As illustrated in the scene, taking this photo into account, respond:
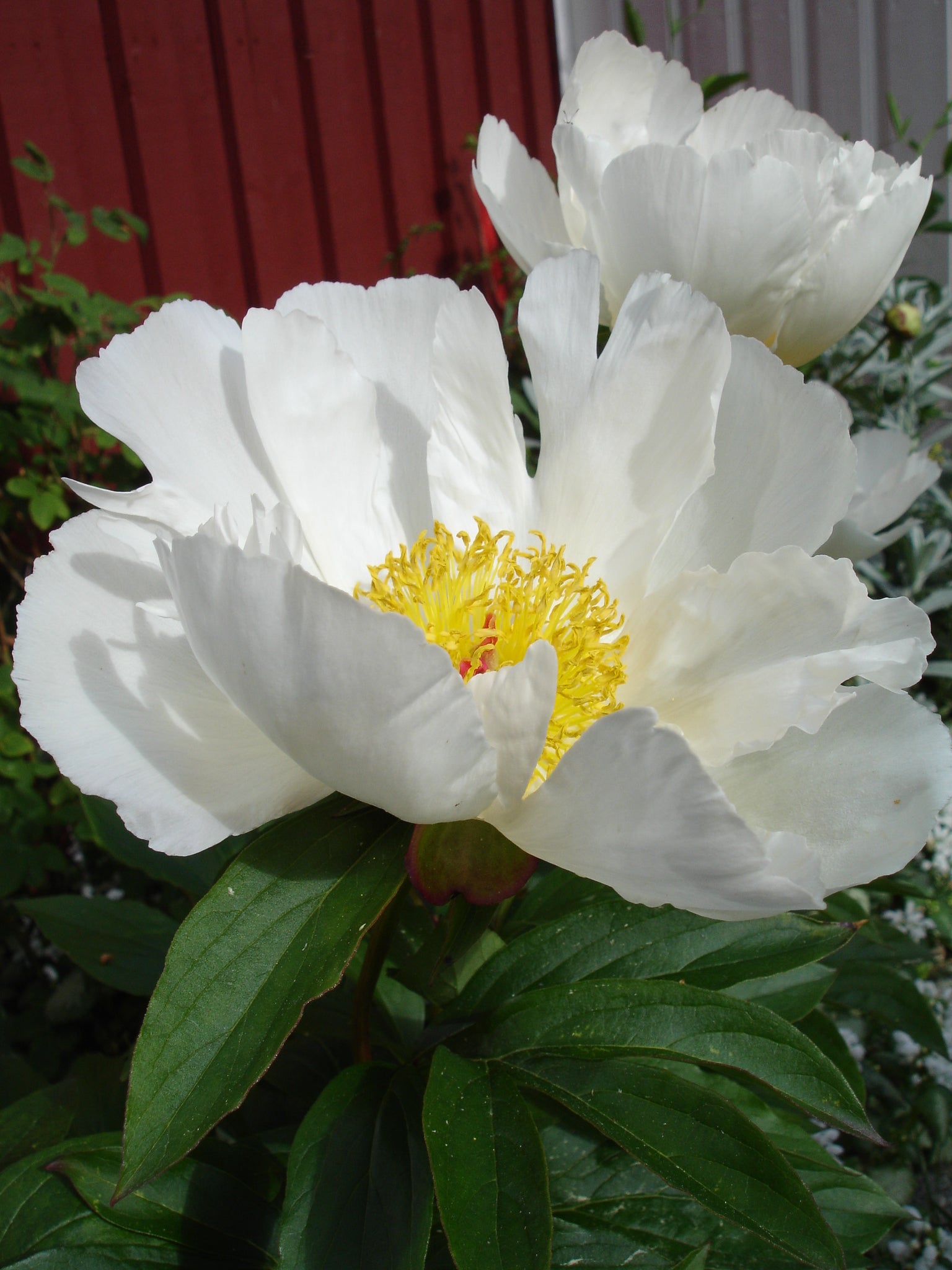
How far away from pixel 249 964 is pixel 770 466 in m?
→ 0.43

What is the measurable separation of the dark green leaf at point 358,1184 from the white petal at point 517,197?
622 mm

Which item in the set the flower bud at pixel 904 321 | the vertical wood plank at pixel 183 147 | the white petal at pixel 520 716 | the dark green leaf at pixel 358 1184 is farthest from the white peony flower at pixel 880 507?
the vertical wood plank at pixel 183 147

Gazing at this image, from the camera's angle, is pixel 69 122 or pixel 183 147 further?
pixel 183 147

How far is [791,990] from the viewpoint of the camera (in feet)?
2.96

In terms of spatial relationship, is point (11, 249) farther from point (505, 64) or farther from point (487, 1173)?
point (505, 64)

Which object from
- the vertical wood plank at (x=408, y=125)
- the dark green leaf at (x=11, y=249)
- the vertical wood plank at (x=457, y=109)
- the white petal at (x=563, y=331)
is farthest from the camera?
the vertical wood plank at (x=457, y=109)

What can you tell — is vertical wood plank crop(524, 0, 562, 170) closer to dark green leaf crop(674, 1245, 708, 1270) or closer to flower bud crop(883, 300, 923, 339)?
flower bud crop(883, 300, 923, 339)

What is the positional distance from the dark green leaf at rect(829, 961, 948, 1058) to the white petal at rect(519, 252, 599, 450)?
0.78m

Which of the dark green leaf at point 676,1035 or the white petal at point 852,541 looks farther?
the white petal at point 852,541

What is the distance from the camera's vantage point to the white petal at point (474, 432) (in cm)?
68

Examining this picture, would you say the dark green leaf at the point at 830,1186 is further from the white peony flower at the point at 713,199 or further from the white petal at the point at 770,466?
the white peony flower at the point at 713,199

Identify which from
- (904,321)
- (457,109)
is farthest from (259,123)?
(904,321)

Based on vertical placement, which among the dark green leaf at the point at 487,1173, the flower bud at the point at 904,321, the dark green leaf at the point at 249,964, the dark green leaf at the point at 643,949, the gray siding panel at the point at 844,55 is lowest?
the dark green leaf at the point at 643,949

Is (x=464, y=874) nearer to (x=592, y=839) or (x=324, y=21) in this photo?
(x=592, y=839)
